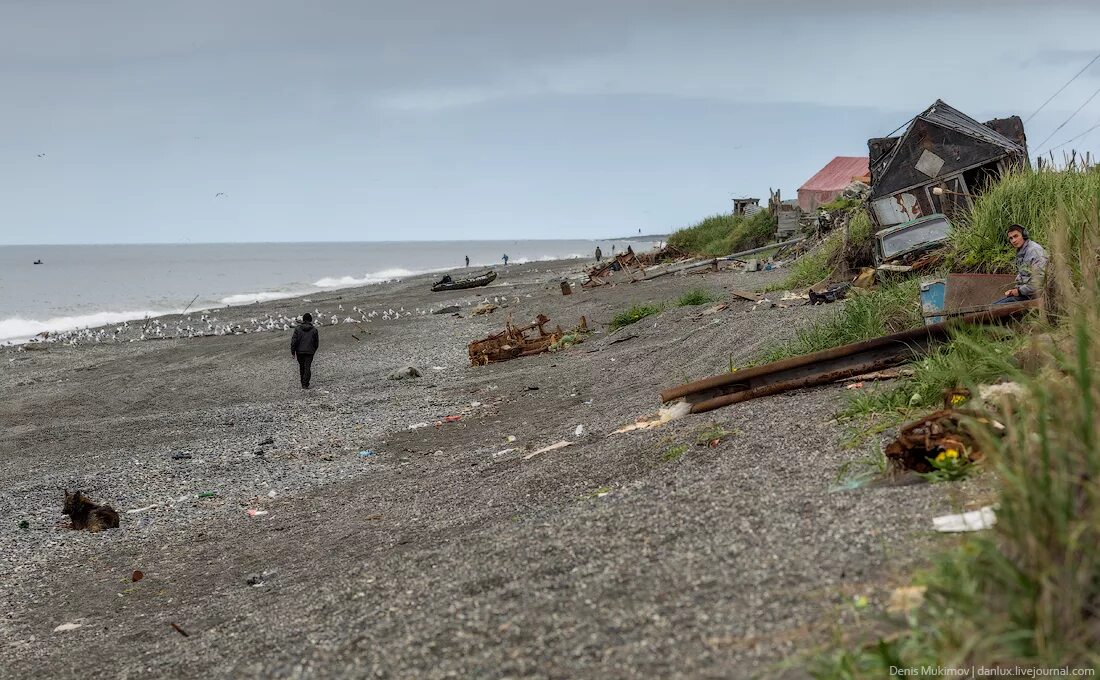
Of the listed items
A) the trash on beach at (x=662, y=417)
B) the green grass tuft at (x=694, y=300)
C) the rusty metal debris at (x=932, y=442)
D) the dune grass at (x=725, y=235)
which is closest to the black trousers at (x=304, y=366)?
the green grass tuft at (x=694, y=300)

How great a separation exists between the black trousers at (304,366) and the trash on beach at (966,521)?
1658 cm

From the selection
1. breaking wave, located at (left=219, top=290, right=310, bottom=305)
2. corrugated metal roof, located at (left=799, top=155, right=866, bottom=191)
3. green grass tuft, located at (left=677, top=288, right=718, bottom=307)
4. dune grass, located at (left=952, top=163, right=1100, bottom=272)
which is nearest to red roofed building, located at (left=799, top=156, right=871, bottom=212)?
corrugated metal roof, located at (left=799, top=155, right=866, bottom=191)

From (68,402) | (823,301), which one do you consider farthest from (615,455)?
(68,402)

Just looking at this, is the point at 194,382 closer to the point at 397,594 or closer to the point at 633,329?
the point at 633,329

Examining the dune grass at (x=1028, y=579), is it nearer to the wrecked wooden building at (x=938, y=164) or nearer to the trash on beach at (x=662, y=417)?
the trash on beach at (x=662, y=417)

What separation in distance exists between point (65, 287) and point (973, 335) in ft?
294

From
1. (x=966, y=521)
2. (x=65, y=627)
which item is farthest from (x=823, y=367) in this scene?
(x=65, y=627)

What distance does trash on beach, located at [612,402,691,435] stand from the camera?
959 cm

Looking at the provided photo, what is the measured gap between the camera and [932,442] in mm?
5621

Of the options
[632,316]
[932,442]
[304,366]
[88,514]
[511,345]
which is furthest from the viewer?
[632,316]

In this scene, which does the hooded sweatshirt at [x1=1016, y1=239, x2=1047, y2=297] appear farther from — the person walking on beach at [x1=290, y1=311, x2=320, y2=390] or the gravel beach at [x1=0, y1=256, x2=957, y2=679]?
the person walking on beach at [x1=290, y1=311, x2=320, y2=390]

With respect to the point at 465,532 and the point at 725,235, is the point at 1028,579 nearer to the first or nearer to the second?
the point at 465,532

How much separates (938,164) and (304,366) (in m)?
13.1

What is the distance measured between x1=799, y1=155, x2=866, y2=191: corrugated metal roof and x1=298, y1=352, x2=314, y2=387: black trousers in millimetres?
37069
